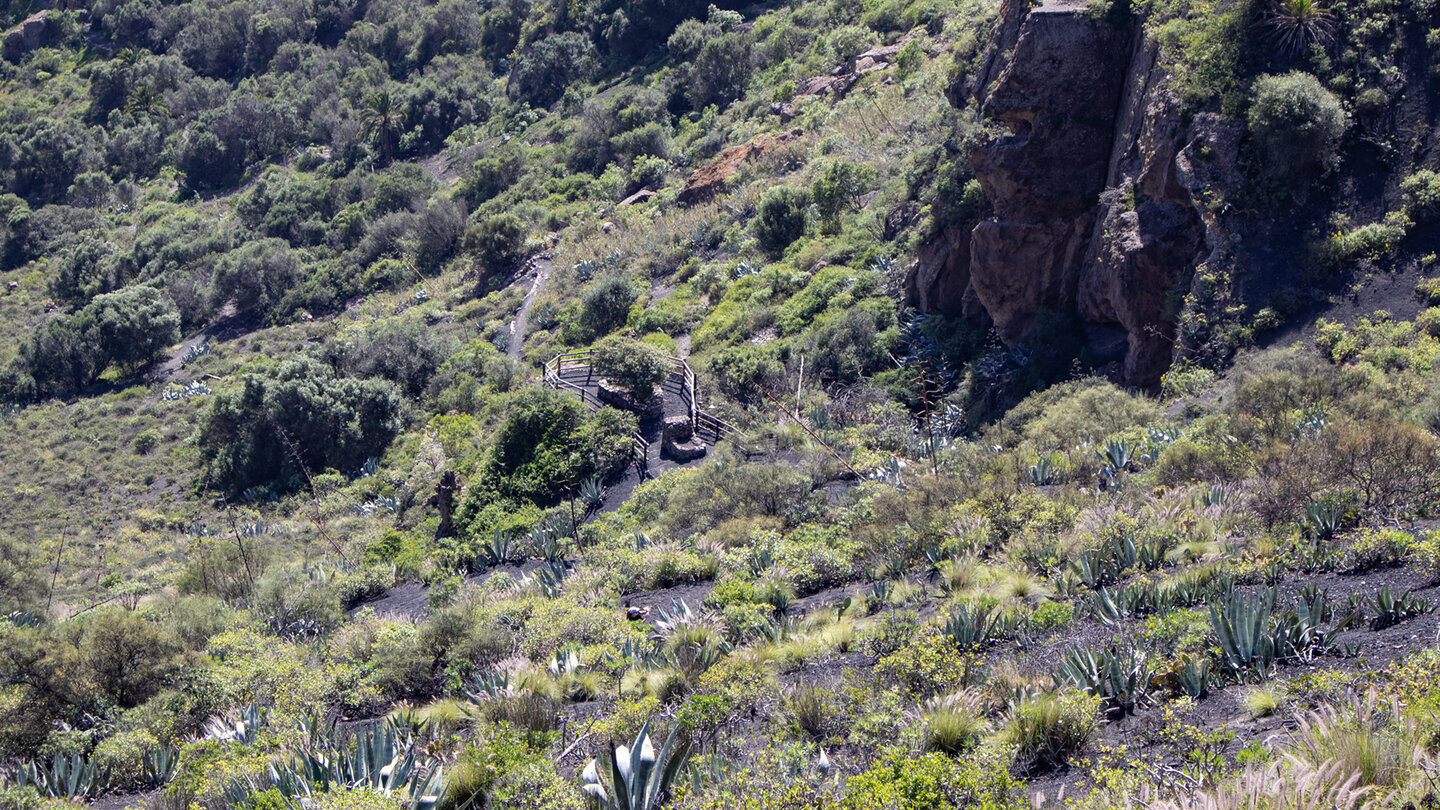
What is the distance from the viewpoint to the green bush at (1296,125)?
12.2 meters

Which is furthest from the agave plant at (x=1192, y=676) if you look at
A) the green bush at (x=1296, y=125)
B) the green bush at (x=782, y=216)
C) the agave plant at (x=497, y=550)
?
the green bush at (x=782, y=216)

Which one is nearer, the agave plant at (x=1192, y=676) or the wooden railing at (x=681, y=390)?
the agave plant at (x=1192, y=676)

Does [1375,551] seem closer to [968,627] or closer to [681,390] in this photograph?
[968,627]

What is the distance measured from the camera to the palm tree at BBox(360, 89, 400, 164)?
158ft

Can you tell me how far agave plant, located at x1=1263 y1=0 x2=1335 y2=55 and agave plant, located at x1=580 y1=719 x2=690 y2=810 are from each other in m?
13.2

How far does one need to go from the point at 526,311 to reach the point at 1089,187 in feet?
62.9

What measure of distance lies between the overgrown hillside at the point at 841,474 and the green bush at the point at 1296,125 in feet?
0.18

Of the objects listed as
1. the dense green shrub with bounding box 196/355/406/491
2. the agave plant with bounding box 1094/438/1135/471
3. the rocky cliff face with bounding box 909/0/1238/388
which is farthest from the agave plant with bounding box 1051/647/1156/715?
the dense green shrub with bounding box 196/355/406/491

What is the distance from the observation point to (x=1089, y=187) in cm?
1623

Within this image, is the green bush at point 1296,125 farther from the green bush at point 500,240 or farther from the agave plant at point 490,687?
the green bush at point 500,240

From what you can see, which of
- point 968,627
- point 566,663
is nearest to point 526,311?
point 566,663

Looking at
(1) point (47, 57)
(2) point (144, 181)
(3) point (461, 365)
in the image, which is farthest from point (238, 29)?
(3) point (461, 365)

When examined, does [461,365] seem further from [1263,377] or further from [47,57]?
[47,57]

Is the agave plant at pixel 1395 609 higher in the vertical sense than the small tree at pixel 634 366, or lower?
higher
